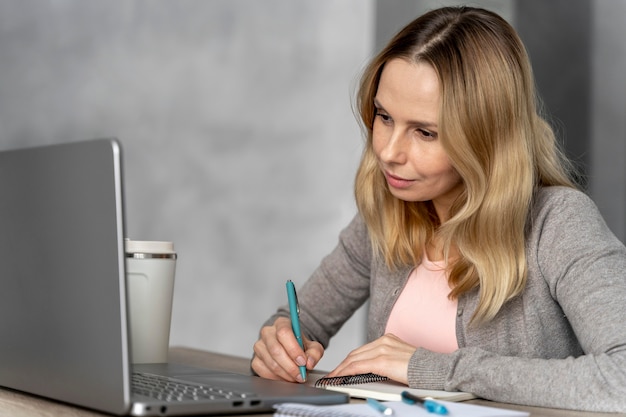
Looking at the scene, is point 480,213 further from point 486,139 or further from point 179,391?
point 179,391

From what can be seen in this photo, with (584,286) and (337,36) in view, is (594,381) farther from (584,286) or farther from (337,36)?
(337,36)

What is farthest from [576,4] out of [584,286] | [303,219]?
[584,286]

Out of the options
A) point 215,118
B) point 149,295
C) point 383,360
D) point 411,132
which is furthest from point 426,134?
point 215,118

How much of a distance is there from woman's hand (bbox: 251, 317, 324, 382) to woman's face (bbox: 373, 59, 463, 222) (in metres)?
0.31

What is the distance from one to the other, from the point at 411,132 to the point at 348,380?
1.45 feet

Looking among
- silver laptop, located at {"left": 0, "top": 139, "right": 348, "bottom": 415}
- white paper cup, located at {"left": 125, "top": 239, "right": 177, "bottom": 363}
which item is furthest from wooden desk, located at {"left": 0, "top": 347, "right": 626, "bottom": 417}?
white paper cup, located at {"left": 125, "top": 239, "right": 177, "bottom": 363}

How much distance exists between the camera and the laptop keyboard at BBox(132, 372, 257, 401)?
0.94 metres

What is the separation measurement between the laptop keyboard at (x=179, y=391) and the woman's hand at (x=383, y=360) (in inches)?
11.6

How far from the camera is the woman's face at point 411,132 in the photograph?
4.67ft

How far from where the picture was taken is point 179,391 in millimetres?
984

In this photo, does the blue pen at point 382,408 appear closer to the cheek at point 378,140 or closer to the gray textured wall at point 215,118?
the cheek at point 378,140

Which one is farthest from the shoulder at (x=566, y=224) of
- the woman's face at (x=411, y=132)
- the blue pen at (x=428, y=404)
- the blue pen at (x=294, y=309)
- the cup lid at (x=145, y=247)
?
the cup lid at (x=145, y=247)

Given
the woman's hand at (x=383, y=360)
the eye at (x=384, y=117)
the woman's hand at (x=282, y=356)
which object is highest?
the eye at (x=384, y=117)

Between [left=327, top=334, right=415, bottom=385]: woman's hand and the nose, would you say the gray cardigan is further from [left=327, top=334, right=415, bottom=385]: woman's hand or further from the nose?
the nose
